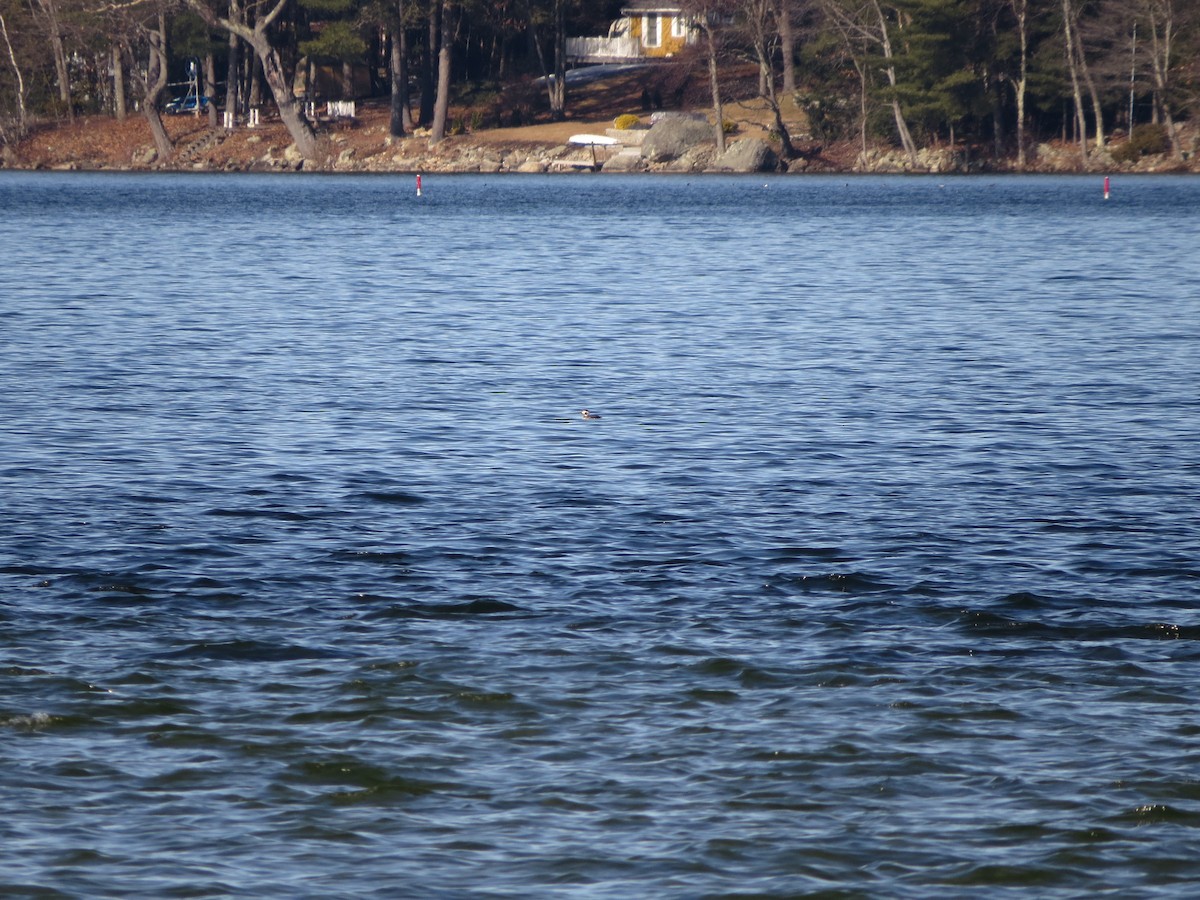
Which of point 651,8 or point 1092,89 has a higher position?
point 651,8

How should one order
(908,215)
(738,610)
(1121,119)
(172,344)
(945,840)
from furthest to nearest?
(1121,119) → (908,215) → (172,344) → (738,610) → (945,840)

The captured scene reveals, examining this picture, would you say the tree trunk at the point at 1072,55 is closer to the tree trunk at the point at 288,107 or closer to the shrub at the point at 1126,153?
the shrub at the point at 1126,153

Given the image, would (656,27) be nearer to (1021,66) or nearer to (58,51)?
(1021,66)

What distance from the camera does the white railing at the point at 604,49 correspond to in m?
124

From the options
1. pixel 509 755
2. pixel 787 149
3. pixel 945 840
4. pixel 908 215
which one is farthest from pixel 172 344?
pixel 787 149

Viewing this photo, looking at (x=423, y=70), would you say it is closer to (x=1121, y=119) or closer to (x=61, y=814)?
(x=1121, y=119)

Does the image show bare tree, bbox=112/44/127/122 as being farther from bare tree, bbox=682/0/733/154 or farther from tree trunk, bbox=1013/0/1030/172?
tree trunk, bbox=1013/0/1030/172

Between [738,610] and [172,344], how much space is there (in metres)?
17.4

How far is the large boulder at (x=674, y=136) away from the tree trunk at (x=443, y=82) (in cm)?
1331

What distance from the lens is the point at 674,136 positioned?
106 meters

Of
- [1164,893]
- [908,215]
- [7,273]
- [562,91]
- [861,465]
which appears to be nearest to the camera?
[1164,893]

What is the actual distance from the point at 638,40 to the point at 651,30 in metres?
1.89

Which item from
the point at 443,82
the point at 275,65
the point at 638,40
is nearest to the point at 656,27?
the point at 638,40

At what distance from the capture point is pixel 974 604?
36.6ft
